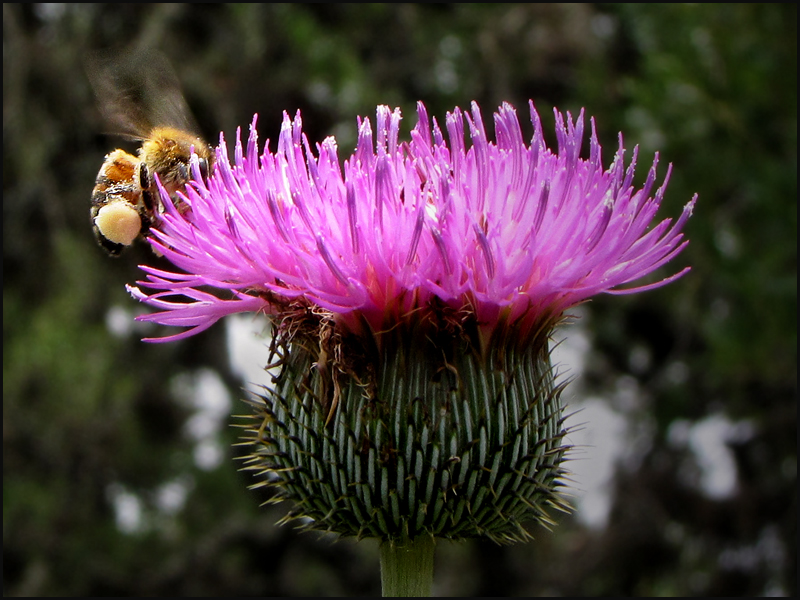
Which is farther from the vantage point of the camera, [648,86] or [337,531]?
[648,86]

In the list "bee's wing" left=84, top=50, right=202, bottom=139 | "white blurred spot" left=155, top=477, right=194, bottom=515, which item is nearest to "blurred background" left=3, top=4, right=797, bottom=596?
"white blurred spot" left=155, top=477, right=194, bottom=515

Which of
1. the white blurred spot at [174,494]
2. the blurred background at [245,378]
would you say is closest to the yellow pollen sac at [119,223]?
the blurred background at [245,378]

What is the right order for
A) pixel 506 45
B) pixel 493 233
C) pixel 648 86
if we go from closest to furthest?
pixel 493 233 → pixel 648 86 → pixel 506 45

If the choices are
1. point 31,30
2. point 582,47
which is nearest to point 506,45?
point 582,47

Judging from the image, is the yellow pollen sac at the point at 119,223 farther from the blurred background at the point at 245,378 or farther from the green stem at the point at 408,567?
the blurred background at the point at 245,378

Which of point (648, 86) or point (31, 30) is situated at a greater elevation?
point (31, 30)

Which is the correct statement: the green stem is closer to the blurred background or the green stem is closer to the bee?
the bee

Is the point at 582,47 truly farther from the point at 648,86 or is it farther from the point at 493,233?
the point at 493,233
